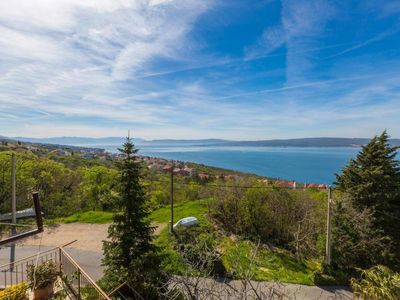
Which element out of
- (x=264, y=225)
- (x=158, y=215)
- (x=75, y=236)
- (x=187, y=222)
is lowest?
(x=158, y=215)

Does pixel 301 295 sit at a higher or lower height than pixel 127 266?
lower

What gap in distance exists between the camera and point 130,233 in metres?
8.56

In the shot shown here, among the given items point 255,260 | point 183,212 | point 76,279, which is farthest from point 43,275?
point 183,212

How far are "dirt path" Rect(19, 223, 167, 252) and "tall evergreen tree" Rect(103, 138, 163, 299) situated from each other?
5.65 metres

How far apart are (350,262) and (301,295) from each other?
357 centimetres

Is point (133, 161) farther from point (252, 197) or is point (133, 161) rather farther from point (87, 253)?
point (252, 197)

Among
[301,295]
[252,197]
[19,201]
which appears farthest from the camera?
[19,201]

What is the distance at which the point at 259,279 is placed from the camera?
11281 mm

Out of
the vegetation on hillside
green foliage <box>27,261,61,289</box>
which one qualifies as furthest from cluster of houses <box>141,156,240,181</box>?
green foliage <box>27,261,61,289</box>

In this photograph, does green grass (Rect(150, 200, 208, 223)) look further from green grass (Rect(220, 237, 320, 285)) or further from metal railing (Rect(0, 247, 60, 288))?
metal railing (Rect(0, 247, 60, 288))

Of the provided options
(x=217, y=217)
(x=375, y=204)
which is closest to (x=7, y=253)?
(x=217, y=217)

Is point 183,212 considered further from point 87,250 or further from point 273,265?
point 273,265

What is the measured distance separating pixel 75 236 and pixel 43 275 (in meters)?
9.98

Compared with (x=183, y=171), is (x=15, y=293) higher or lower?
higher
